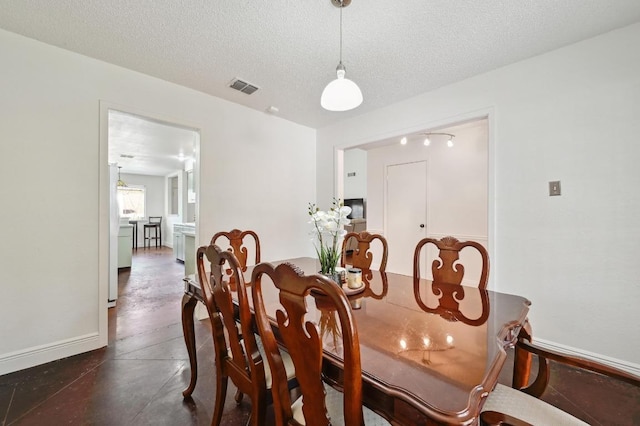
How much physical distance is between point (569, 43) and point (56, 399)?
447cm

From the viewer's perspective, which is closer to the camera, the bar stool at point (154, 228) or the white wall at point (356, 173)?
the white wall at point (356, 173)

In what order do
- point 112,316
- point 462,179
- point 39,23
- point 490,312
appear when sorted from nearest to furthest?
point 490,312 → point 39,23 → point 112,316 → point 462,179

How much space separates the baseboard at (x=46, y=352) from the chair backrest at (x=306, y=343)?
2.29 meters

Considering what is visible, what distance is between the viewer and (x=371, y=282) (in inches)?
70.8

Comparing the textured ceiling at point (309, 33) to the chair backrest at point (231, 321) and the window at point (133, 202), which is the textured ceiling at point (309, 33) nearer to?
the chair backrest at point (231, 321)

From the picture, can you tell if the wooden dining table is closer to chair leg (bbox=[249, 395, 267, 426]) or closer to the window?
chair leg (bbox=[249, 395, 267, 426])

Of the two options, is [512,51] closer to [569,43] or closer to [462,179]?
[569,43]

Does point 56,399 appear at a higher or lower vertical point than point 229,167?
lower

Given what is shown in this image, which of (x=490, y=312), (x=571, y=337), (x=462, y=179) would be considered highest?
(x=462, y=179)

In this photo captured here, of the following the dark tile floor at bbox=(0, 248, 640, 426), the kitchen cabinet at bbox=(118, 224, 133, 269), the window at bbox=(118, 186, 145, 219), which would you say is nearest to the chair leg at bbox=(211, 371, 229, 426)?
the dark tile floor at bbox=(0, 248, 640, 426)

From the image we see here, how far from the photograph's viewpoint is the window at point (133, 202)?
8570 millimetres

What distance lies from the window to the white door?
8156 millimetres

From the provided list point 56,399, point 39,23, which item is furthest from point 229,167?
point 56,399

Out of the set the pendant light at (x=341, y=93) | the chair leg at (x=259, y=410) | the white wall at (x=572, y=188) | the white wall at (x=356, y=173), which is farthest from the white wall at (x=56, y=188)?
the white wall at (x=356, y=173)
